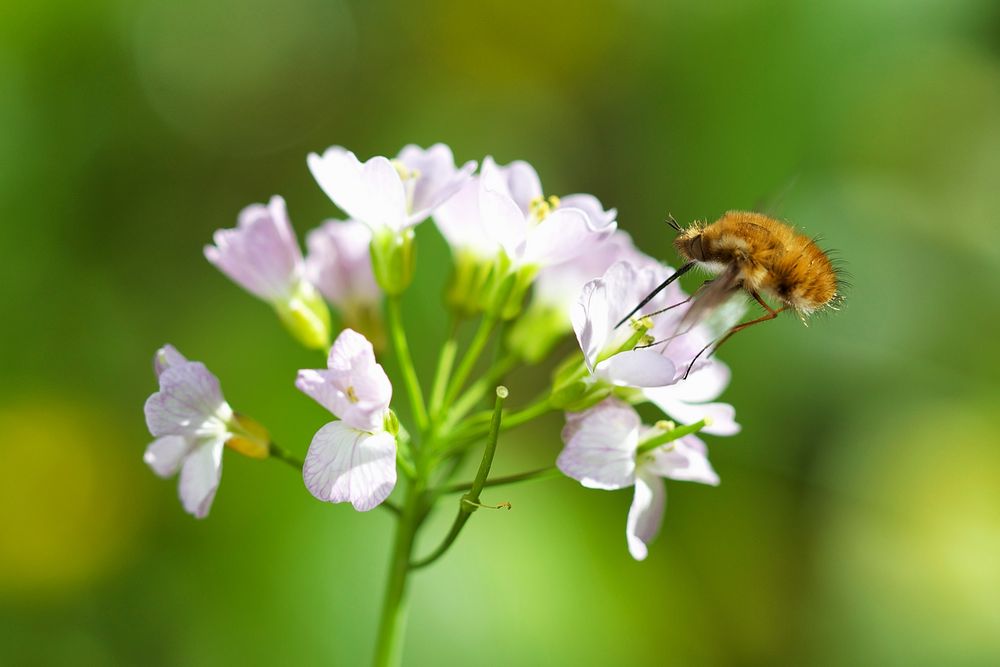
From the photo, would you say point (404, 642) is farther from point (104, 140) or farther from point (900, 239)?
point (900, 239)

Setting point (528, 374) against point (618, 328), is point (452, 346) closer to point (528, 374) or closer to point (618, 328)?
point (618, 328)

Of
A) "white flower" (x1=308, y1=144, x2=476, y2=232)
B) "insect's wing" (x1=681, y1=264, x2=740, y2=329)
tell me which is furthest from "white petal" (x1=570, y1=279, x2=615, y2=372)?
"white flower" (x1=308, y1=144, x2=476, y2=232)

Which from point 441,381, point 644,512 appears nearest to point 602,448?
point 644,512

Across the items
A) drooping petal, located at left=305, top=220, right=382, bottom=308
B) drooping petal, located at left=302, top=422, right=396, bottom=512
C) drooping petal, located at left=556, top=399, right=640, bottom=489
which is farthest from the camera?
drooping petal, located at left=305, top=220, right=382, bottom=308

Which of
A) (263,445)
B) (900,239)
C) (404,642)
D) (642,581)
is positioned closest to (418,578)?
(404,642)

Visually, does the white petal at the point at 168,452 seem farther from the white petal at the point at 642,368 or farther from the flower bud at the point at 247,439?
the white petal at the point at 642,368

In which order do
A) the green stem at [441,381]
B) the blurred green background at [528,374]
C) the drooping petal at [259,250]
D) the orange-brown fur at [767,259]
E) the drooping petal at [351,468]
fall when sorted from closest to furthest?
the drooping petal at [351,468] → the orange-brown fur at [767,259] → the green stem at [441,381] → the drooping petal at [259,250] → the blurred green background at [528,374]

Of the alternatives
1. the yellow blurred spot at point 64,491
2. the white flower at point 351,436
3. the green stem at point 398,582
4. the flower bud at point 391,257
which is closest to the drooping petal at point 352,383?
the white flower at point 351,436

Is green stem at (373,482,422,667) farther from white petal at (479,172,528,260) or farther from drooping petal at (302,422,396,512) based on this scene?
white petal at (479,172,528,260)
